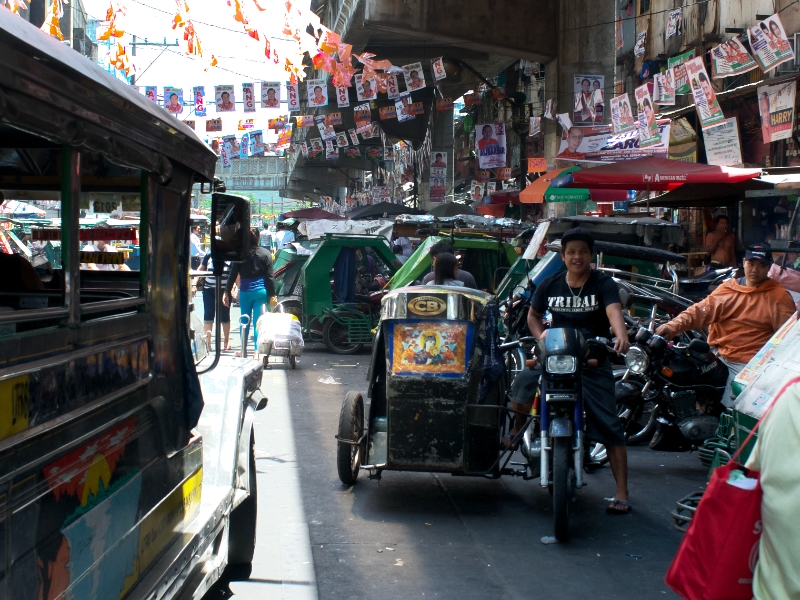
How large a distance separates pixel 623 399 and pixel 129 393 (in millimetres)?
5320

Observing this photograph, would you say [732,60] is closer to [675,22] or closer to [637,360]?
[675,22]

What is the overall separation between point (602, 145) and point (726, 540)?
1496 centimetres

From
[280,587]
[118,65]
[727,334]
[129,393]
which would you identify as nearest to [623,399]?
[727,334]

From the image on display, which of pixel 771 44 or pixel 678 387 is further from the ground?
pixel 771 44

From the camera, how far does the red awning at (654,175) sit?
32.9 feet

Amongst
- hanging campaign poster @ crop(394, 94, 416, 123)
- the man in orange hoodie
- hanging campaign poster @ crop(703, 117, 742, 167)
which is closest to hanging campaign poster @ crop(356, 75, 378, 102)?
hanging campaign poster @ crop(394, 94, 416, 123)

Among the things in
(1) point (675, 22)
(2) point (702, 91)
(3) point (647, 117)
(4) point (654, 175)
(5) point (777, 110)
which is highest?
(1) point (675, 22)

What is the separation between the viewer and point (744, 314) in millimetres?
6969

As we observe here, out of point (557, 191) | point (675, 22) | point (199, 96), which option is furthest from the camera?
point (199, 96)

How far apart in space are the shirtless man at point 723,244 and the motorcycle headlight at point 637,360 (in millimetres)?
6434

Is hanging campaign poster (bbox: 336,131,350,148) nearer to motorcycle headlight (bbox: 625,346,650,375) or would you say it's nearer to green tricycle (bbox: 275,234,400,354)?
green tricycle (bbox: 275,234,400,354)

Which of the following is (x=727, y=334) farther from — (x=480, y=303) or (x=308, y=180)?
(x=308, y=180)

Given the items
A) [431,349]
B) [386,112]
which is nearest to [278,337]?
[431,349]

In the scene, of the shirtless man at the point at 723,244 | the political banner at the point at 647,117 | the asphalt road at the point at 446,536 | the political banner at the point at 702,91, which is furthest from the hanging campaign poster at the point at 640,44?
the asphalt road at the point at 446,536
